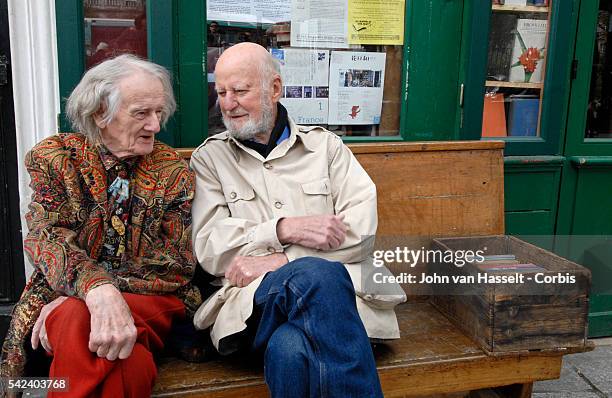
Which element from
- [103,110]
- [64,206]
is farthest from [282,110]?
[64,206]

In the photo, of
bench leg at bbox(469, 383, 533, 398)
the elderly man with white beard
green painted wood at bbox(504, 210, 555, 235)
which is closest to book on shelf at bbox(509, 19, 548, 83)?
green painted wood at bbox(504, 210, 555, 235)

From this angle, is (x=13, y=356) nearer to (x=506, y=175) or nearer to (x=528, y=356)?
(x=528, y=356)

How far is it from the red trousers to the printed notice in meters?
1.76

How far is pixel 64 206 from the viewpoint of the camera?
6.85 feet

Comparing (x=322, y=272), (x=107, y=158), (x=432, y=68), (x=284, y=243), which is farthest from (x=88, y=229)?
(x=432, y=68)

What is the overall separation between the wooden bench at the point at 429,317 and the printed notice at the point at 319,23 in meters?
0.65

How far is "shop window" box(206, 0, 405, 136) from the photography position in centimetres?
306

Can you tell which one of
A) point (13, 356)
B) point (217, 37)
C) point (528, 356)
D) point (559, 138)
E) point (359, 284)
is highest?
point (217, 37)

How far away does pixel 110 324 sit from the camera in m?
1.83

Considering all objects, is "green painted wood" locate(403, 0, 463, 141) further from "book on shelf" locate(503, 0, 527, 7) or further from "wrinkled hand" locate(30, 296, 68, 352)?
"wrinkled hand" locate(30, 296, 68, 352)

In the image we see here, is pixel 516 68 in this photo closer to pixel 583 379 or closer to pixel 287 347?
pixel 583 379

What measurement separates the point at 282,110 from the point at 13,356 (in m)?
1.41

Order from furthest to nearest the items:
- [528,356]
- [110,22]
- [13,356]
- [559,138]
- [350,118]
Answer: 1. [559,138]
2. [350,118]
3. [110,22]
4. [528,356]
5. [13,356]

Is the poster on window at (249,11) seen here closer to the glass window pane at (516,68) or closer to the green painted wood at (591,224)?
the glass window pane at (516,68)
